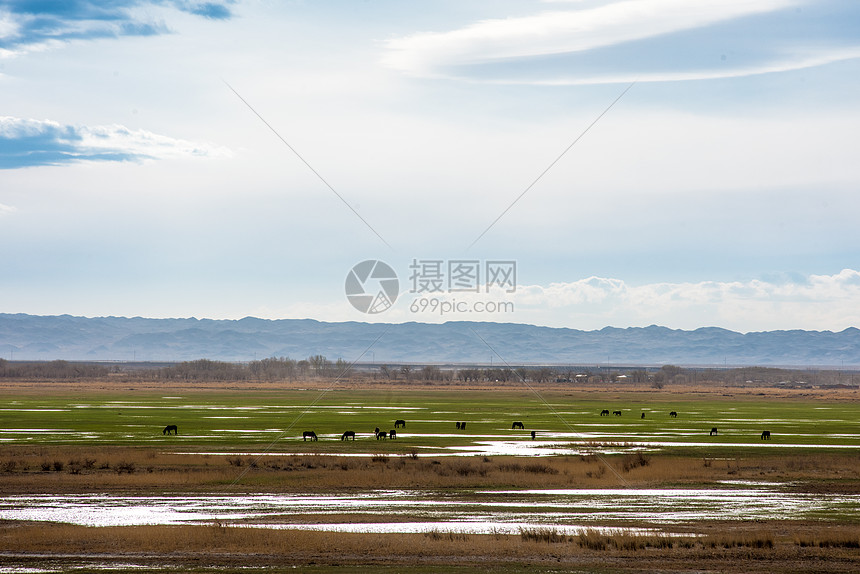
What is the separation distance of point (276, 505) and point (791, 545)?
1708 cm

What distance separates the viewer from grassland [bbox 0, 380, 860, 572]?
74.2 feet

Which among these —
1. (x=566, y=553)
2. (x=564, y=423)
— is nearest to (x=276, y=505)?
(x=566, y=553)

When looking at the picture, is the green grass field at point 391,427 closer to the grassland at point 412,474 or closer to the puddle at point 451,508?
the grassland at point 412,474

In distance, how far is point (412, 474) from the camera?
40312 millimetres

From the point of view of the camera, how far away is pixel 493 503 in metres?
32.9

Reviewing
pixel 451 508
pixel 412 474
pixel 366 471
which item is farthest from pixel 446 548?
pixel 366 471

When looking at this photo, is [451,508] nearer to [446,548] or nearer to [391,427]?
[446,548]

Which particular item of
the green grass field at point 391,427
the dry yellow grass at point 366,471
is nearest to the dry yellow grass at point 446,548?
the dry yellow grass at point 366,471

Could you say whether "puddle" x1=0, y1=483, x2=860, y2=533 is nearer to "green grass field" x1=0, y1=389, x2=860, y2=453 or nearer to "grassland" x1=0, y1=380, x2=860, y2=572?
"grassland" x1=0, y1=380, x2=860, y2=572

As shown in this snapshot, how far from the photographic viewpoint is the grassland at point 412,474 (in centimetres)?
2261

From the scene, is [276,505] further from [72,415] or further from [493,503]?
[72,415]

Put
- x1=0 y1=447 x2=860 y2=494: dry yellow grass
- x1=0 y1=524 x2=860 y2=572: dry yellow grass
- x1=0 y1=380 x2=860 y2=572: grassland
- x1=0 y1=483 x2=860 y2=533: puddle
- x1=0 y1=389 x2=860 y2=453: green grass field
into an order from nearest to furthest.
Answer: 1. x1=0 y1=524 x2=860 y2=572: dry yellow grass
2. x1=0 y1=380 x2=860 y2=572: grassland
3. x1=0 y1=483 x2=860 y2=533: puddle
4. x1=0 y1=447 x2=860 y2=494: dry yellow grass
5. x1=0 y1=389 x2=860 y2=453: green grass field

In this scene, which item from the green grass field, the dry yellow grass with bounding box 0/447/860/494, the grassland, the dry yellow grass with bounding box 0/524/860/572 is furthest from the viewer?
the green grass field

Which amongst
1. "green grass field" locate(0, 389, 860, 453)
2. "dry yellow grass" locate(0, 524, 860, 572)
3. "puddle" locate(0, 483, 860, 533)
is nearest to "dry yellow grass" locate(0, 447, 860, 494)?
"puddle" locate(0, 483, 860, 533)
